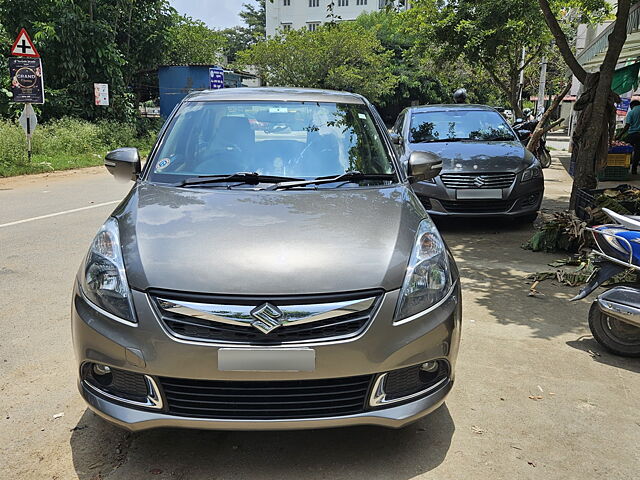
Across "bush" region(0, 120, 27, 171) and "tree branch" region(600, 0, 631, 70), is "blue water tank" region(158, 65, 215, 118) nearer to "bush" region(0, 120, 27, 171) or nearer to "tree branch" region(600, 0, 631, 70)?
"bush" region(0, 120, 27, 171)

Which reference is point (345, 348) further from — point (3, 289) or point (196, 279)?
point (3, 289)

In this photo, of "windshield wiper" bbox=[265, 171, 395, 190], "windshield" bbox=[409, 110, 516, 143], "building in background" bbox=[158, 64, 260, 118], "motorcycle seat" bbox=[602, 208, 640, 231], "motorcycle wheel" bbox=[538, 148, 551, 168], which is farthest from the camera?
"building in background" bbox=[158, 64, 260, 118]

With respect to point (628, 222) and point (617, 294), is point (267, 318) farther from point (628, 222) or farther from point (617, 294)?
point (628, 222)

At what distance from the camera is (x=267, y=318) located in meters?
2.42

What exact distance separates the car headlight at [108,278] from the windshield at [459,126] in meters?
6.55

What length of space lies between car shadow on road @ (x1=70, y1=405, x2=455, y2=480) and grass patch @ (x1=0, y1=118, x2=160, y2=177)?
12.4 m

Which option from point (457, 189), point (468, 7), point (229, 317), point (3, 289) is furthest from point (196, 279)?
point (468, 7)

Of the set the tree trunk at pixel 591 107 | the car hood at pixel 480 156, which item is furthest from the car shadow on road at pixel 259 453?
the tree trunk at pixel 591 107

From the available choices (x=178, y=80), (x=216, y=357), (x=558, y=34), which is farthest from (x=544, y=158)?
(x=178, y=80)

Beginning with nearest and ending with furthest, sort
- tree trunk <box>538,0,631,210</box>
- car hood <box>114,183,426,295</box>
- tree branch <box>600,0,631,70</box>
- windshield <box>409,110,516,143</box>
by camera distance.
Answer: car hood <box>114,183,426,295</box> < tree branch <box>600,0,631,70</box> < tree trunk <box>538,0,631,210</box> < windshield <box>409,110,516,143</box>

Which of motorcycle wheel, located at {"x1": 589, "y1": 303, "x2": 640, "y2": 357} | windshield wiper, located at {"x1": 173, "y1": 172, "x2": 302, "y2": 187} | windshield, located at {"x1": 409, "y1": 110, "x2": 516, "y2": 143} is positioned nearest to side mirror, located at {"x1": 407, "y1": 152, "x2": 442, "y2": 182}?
windshield wiper, located at {"x1": 173, "y1": 172, "x2": 302, "y2": 187}

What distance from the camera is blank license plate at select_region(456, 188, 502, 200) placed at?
765 centimetres

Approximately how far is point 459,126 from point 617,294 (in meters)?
5.57

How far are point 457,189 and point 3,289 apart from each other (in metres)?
5.23
